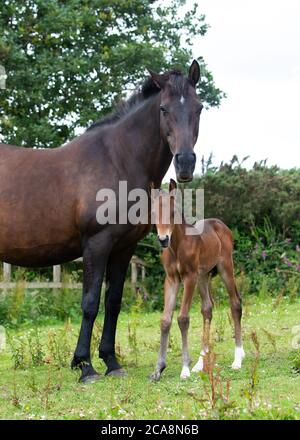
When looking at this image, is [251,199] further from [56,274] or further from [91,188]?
[91,188]

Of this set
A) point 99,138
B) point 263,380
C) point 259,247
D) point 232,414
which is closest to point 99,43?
point 259,247

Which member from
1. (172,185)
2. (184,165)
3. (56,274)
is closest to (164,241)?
(172,185)

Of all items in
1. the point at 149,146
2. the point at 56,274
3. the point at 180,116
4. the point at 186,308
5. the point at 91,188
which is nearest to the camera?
the point at 180,116

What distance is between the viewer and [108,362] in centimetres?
722

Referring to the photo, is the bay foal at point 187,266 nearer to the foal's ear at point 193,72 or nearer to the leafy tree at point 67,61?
the foal's ear at point 193,72

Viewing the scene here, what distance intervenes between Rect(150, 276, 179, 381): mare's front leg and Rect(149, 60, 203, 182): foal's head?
1.28 meters

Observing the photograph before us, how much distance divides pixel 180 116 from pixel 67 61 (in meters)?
11.7

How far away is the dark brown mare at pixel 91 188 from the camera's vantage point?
264 inches

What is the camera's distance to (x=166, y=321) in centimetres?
701

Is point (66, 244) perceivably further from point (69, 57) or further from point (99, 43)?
point (99, 43)

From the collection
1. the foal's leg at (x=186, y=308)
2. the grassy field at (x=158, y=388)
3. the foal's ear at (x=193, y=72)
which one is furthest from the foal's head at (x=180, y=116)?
the grassy field at (x=158, y=388)

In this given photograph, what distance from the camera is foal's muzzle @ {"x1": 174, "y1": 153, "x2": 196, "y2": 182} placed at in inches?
246

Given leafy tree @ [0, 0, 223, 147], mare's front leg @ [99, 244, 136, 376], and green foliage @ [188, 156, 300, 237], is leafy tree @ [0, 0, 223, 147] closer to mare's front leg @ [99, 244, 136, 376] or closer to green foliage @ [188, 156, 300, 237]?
green foliage @ [188, 156, 300, 237]

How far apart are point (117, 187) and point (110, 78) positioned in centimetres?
1215
